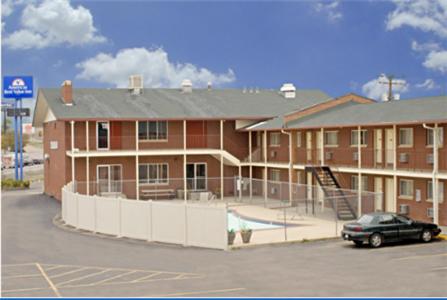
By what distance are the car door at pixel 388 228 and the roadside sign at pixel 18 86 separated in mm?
40964

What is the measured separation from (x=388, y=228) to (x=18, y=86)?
42290mm

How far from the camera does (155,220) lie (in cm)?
2645

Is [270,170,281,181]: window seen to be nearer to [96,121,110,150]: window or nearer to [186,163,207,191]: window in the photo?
[186,163,207,191]: window

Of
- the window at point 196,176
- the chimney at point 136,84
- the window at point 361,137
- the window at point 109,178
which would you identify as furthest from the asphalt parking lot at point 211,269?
the chimney at point 136,84

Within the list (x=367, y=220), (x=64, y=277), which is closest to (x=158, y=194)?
(x=367, y=220)

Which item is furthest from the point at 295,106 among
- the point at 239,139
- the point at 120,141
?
the point at 120,141

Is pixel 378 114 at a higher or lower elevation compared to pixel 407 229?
higher

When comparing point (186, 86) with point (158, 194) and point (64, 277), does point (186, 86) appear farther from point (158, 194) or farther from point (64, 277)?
point (64, 277)

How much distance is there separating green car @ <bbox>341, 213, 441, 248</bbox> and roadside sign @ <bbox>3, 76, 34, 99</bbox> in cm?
4066

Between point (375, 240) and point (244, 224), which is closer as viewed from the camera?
point (375, 240)

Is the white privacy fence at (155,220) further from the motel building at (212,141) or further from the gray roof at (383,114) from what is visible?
the gray roof at (383,114)

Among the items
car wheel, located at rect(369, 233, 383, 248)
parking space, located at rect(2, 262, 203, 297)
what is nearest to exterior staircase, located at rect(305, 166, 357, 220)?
car wheel, located at rect(369, 233, 383, 248)

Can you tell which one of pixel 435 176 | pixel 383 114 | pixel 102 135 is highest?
pixel 383 114

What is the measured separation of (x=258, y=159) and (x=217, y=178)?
3.18 m
